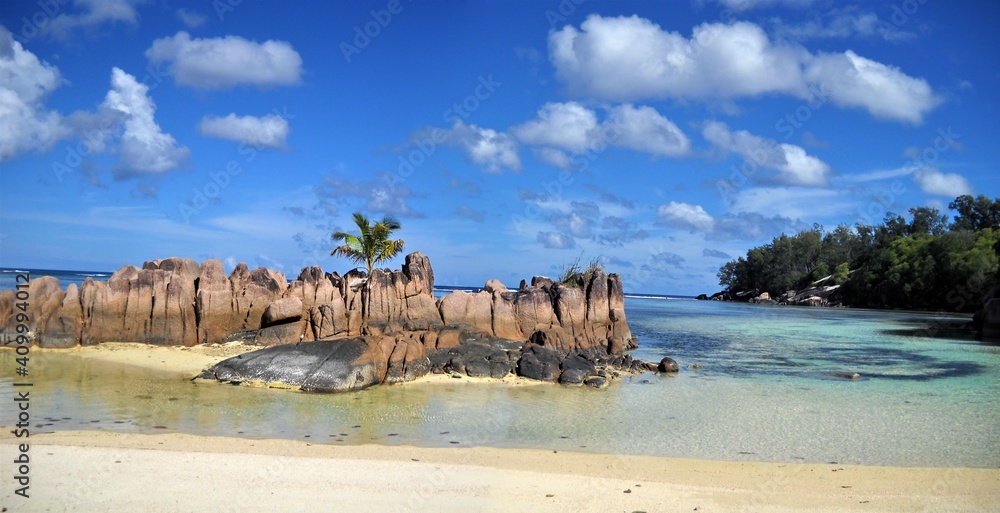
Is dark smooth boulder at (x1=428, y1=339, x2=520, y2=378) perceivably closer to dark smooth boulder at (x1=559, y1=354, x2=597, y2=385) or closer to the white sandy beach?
dark smooth boulder at (x1=559, y1=354, x2=597, y2=385)

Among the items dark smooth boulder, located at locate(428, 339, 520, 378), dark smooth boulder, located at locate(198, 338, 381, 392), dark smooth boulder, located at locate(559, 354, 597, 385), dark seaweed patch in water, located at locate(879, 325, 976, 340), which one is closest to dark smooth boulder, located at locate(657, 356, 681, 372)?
dark smooth boulder, located at locate(559, 354, 597, 385)

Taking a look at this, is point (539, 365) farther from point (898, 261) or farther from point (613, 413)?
point (898, 261)

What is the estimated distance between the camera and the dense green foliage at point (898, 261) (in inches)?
Answer: 2732

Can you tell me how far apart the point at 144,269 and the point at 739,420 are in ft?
64.8

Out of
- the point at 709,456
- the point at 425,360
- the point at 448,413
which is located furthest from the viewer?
the point at 425,360

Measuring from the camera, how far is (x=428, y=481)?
9.91 meters

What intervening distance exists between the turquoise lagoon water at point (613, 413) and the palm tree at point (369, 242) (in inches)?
474

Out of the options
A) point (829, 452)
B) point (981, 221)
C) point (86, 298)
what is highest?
point (981, 221)

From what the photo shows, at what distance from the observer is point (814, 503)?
9.59m

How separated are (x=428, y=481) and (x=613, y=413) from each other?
7304mm

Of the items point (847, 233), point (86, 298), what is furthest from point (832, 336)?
point (847, 233)

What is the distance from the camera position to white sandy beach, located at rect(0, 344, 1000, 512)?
28.7 feet

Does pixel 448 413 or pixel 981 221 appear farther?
pixel 981 221

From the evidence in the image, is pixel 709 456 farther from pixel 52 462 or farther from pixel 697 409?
pixel 52 462
